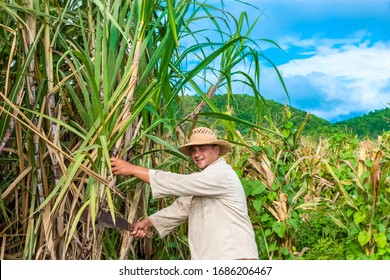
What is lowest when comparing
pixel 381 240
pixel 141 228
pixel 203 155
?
pixel 381 240

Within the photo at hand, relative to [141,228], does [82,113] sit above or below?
above

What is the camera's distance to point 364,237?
116 inches

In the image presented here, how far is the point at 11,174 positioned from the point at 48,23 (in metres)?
0.68

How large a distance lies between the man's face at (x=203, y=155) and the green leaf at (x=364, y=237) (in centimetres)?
83

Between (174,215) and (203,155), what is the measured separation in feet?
0.87

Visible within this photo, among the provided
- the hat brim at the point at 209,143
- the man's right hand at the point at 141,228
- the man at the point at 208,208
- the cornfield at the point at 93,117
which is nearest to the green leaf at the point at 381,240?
the cornfield at the point at 93,117

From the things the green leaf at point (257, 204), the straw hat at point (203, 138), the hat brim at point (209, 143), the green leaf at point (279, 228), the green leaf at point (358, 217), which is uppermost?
the straw hat at point (203, 138)

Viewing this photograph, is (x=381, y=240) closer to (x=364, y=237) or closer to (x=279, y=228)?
(x=364, y=237)

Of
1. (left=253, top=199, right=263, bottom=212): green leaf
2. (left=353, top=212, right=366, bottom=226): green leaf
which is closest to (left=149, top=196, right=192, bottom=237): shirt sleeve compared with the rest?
(left=253, top=199, right=263, bottom=212): green leaf

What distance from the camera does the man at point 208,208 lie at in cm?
241

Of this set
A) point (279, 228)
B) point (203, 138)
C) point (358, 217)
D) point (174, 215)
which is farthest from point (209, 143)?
point (358, 217)

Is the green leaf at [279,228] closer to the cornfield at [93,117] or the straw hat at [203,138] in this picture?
the cornfield at [93,117]

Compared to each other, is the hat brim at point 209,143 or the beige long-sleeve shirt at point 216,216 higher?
the hat brim at point 209,143
